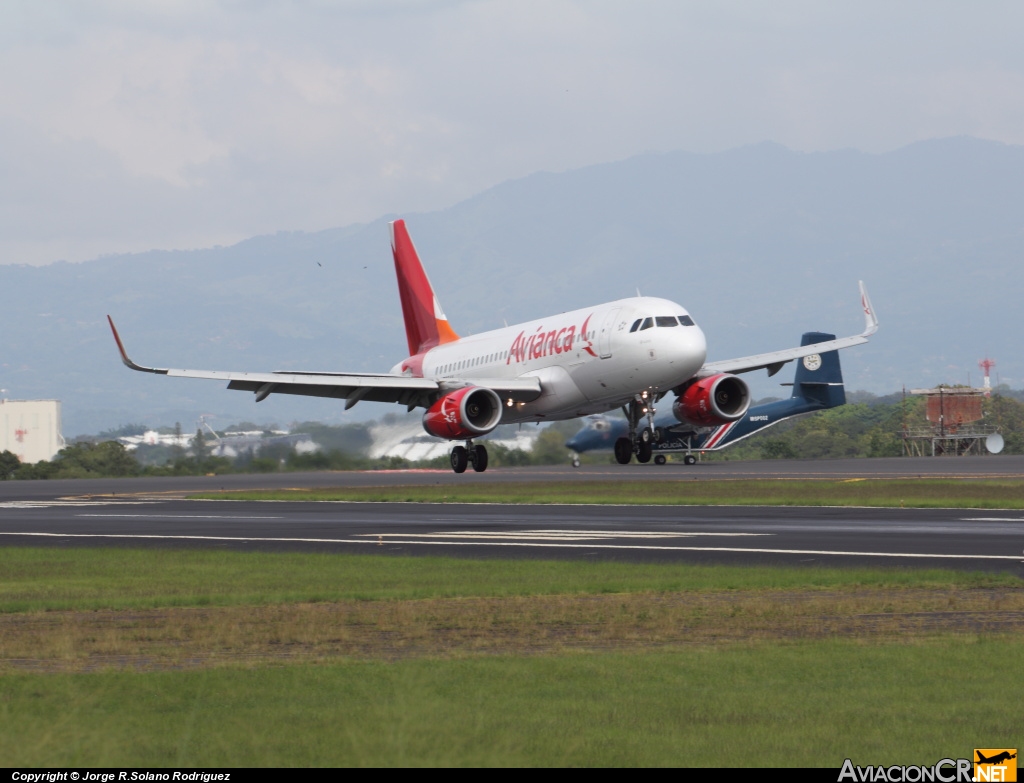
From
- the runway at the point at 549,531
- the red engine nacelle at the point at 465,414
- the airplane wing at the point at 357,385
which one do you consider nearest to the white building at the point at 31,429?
the airplane wing at the point at 357,385

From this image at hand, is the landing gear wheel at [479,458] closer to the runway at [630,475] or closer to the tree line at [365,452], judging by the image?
the runway at [630,475]

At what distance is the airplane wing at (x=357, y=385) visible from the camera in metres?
48.5

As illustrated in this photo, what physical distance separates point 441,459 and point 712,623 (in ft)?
263

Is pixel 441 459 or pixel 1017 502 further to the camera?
pixel 441 459

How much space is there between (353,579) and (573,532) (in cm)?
1069

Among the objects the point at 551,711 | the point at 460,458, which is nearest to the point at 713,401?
the point at 460,458

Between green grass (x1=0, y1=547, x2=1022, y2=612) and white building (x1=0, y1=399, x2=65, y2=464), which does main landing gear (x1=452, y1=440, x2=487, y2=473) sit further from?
white building (x1=0, y1=399, x2=65, y2=464)

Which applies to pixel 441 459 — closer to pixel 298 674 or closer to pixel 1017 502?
pixel 1017 502

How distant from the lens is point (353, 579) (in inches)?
855

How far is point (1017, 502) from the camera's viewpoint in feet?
133

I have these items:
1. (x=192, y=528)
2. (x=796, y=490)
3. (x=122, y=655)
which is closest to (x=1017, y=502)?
(x=796, y=490)

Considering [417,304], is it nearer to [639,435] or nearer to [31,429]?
[639,435]

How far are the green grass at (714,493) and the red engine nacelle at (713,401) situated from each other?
2.51 metres

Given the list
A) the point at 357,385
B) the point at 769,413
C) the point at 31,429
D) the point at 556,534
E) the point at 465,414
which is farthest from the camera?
the point at 31,429
